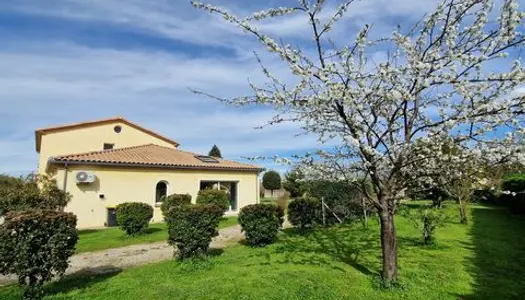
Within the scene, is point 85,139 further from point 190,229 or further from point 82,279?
point 190,229

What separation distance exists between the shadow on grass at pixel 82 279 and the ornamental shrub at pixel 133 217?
170 inches

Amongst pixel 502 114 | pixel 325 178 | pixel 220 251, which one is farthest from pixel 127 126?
pixel 502 114

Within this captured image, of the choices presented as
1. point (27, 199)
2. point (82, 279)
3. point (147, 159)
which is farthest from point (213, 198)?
point (82, 279)

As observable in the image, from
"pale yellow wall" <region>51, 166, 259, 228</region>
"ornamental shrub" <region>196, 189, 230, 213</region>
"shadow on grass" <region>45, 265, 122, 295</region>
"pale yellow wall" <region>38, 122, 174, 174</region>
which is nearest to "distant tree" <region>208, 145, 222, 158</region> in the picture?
"pale yellow wall" <region>38, 122, 174, 174</region>

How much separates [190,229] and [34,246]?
10.6 ft

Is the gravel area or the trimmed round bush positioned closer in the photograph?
the gravel area

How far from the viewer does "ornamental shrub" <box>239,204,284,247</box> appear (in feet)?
33.3

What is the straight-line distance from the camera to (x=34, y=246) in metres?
5.85

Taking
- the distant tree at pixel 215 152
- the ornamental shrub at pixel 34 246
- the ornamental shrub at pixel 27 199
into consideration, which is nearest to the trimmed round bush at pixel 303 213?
the ornamental shrub at pixel 34 246

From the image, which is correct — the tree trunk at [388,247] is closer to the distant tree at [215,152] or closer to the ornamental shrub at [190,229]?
the ornamental shrub at [190,229]

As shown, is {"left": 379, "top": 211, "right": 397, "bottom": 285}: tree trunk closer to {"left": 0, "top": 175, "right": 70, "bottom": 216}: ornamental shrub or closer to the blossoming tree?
A: the blossoming tree

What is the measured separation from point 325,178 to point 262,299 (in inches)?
97.9

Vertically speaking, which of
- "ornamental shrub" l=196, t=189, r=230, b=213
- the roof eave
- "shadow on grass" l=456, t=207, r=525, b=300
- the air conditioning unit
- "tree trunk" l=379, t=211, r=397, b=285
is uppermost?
the roof eave

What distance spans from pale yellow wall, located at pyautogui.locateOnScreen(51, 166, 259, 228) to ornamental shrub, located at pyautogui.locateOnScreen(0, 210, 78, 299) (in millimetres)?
11412
